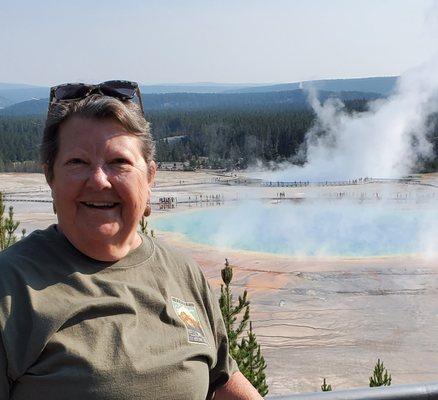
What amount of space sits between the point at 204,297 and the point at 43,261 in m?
0.47

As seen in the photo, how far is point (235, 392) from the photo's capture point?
6.03 feet

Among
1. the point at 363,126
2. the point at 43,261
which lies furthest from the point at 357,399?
the point at 363,126

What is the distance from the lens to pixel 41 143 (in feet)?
5.52

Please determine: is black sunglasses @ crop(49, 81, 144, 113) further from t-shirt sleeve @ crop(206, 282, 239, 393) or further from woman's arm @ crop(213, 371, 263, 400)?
woman's arm @ crop(213, 371, 263, 400)

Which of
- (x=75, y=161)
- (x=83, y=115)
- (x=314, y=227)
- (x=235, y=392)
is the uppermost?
(x=83, y=115)

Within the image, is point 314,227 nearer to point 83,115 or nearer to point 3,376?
point 83,115

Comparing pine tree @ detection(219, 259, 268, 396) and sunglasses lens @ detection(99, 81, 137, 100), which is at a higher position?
sunglasses lens @ detection(99, 81, 137, 100)

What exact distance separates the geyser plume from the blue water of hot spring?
1679 cm

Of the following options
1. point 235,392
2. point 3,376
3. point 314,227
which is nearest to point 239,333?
point 235,392

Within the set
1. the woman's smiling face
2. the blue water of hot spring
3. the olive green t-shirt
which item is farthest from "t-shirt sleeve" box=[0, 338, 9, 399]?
the blue water of hot spring

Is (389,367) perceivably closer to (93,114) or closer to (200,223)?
(93,114)

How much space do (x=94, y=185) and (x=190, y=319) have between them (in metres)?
0.43

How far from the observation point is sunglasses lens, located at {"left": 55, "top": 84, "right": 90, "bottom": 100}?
66.1 inches

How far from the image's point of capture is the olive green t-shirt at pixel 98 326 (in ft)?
4.67
